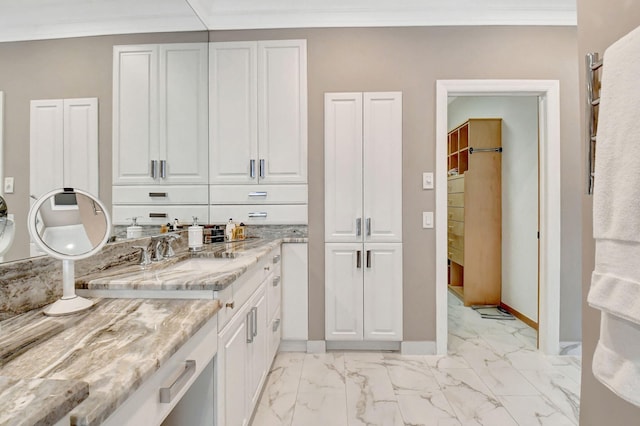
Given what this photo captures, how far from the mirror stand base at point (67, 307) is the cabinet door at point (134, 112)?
648mm

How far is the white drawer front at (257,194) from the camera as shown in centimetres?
260

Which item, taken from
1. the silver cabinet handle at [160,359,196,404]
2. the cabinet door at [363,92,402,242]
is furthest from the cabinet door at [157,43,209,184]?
the silver cabinet handle at [160,359,196,404]

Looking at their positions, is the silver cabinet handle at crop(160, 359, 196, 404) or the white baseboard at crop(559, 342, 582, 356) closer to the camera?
the silver cabinet handle at crop(160, 359, 196, 404)

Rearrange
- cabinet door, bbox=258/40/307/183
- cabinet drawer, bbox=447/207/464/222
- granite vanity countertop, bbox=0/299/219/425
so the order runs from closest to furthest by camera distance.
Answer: granite vanity countertop, bbox=0/299/219/425
cabinet door, bbox=258/40/307/183
cabinet drawer, bbox=447/207/464/222

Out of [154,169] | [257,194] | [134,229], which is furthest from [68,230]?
[257,194]

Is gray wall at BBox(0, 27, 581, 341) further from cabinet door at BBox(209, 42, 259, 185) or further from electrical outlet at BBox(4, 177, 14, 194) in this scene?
electrical outlet at BBox(4, 177, 14, 194)

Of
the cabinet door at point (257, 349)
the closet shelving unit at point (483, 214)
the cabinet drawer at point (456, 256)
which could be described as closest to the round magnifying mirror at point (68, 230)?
the cabinet door at point (257, 349)

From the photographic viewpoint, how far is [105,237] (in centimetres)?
115

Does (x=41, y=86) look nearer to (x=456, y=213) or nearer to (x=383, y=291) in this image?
(x=383, y=291)

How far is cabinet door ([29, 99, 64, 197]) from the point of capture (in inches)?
43.0

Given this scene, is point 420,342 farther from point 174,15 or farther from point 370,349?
point 174,15

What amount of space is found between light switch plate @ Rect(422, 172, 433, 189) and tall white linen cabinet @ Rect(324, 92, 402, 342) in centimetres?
19

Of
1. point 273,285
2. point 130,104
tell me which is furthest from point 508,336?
point 130,104

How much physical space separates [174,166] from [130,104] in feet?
1.92
